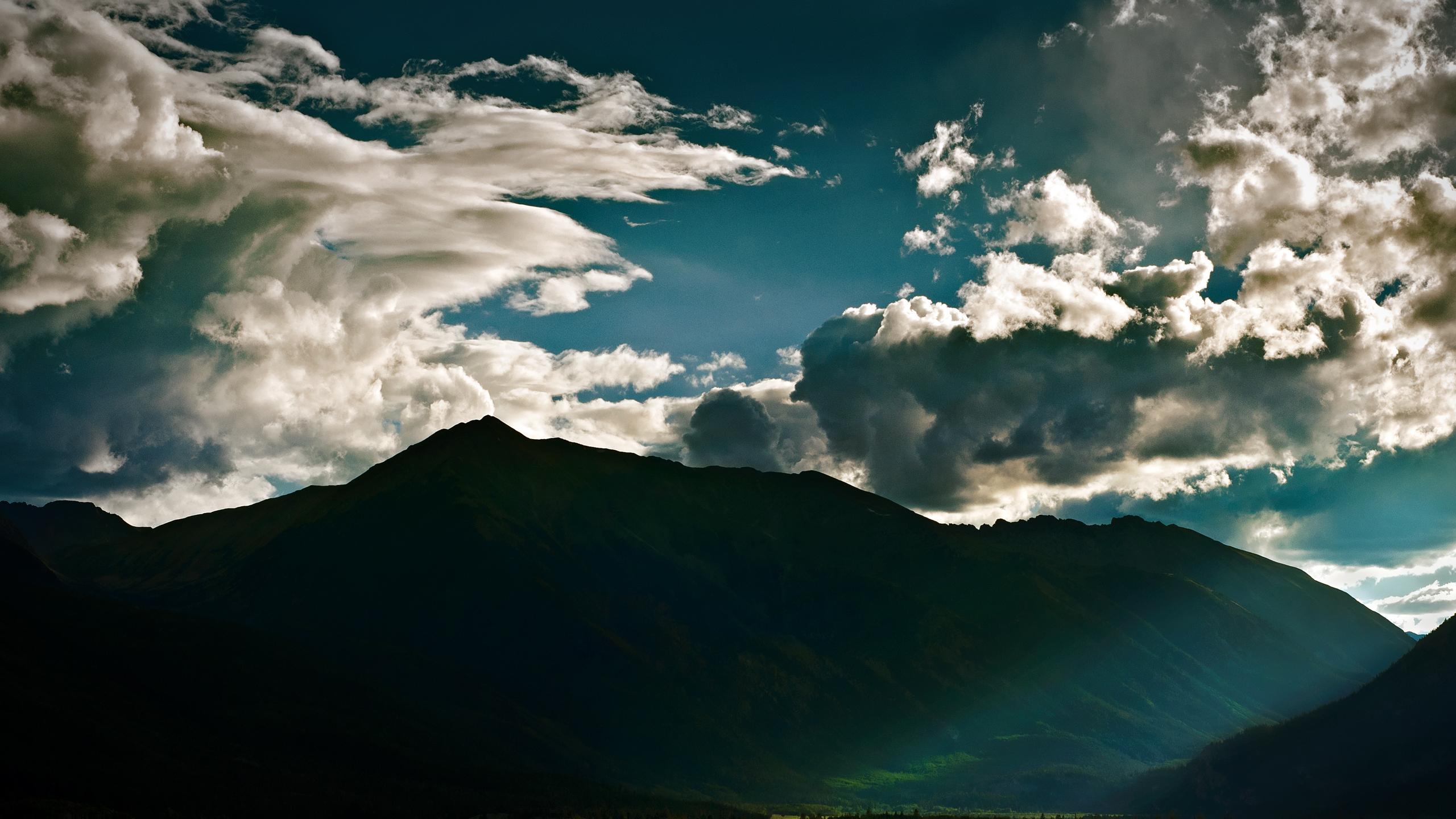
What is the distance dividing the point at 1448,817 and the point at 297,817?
203m

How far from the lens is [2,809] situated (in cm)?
17138

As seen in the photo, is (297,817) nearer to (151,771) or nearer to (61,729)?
(151,771)

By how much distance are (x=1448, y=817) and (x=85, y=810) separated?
229m

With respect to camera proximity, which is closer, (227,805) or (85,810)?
(85,810)

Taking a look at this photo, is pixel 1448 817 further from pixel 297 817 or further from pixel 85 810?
pixel 85 810

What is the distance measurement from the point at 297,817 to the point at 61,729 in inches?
1743

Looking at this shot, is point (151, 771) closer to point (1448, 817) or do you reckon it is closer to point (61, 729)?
point (61, 729)

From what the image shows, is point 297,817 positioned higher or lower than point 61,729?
lower

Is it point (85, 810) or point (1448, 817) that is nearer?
point (85, 810)

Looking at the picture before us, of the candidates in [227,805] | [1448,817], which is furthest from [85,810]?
[1448,817]

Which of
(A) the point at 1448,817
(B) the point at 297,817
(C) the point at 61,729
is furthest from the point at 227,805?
(A) the point at 1448,817

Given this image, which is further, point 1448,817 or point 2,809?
point 1448,817

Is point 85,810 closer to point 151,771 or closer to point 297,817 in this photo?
point 151,771

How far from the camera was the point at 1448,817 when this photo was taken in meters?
199
